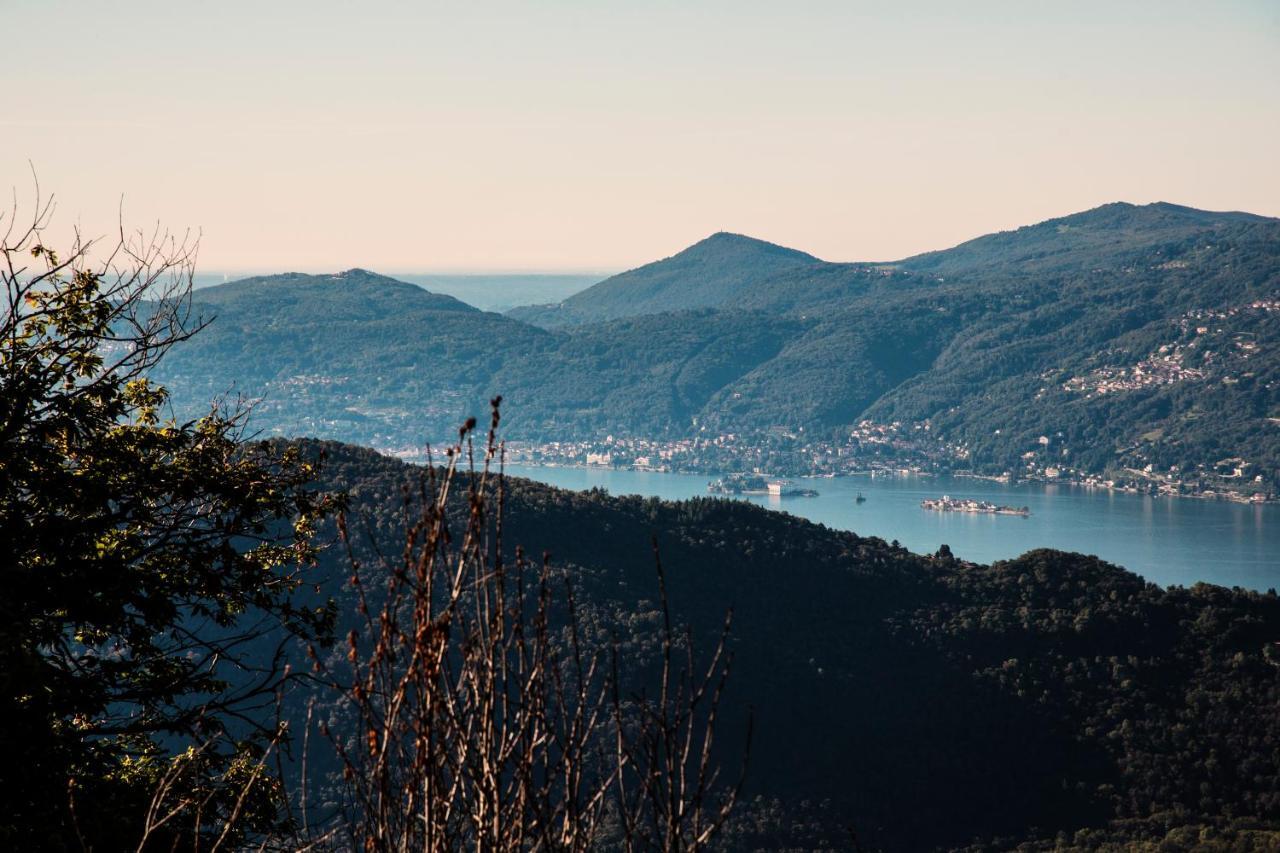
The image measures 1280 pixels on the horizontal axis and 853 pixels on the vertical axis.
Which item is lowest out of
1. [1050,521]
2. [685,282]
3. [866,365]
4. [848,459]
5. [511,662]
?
[1050,521]

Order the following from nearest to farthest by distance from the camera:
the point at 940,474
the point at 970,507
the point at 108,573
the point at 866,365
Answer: the point at 108,573, the point at 970,507, the point at 940,474, the point at 866,365

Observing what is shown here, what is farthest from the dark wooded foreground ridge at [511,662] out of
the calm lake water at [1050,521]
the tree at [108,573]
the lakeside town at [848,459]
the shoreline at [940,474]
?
the lakeside town at [848,459]

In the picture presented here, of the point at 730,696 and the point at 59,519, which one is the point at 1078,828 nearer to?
the point at 730,696

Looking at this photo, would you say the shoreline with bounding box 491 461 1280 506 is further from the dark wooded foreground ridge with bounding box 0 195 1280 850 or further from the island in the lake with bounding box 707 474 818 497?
the dark wooded foreground ridge with bounding box 0 195 1280 850

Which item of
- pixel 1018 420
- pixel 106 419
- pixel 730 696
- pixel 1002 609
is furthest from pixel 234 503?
pixel 1018 420

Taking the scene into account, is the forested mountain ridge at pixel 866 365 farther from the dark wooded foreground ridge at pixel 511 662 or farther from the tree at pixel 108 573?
the tree at pixel 108 573

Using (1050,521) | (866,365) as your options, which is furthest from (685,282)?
(1050,521)

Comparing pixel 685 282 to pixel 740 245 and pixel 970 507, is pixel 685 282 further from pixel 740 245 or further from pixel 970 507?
pixel 970 507
